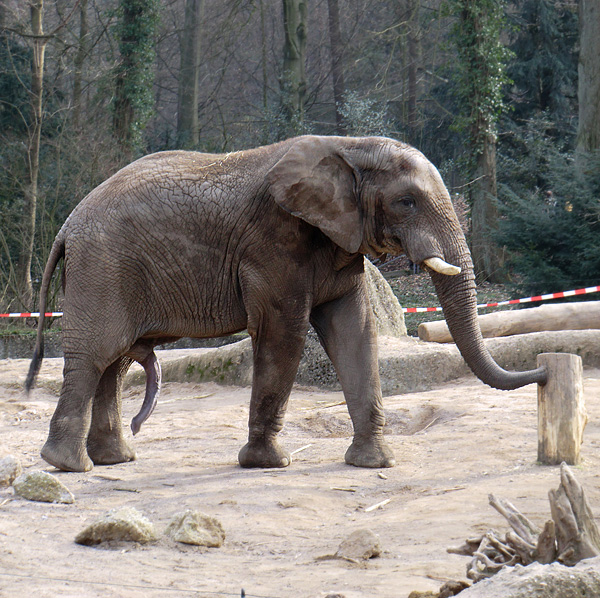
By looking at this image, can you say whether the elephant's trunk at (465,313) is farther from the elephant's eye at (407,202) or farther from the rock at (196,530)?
the rock at (196,530)

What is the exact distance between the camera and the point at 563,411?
20.2 feet

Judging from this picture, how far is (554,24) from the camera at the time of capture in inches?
1025

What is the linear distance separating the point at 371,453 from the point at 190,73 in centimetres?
2165

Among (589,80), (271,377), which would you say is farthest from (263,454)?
(589,80)

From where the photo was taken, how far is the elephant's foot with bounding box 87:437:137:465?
7176 millimetres

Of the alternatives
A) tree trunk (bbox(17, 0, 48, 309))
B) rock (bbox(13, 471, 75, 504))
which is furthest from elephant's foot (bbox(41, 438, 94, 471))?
tree trunk (bbox(17, 0, 48, 309))

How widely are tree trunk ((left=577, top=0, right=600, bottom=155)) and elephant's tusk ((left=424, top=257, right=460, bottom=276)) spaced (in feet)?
45.5

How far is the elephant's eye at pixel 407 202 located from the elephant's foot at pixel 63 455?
115 inches

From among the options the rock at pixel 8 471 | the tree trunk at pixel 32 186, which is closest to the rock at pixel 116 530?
the rock at pixel 8 471

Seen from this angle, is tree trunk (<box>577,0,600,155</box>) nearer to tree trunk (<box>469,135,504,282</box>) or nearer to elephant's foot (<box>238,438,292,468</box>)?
tree trunk (<box>469,135,504,282</box>)

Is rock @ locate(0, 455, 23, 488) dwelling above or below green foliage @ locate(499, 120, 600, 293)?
below

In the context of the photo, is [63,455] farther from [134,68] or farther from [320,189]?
[134,68]

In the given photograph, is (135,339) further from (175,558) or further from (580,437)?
(580,437)

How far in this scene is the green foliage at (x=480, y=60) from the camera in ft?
69.7
